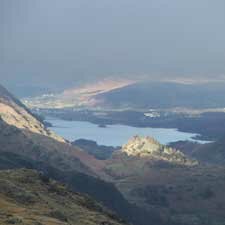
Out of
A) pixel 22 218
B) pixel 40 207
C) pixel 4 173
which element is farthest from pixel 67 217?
pixel 4 173

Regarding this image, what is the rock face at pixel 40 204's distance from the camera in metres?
67.4

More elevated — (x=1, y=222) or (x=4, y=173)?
(x=4, y=173)

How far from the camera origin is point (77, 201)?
97.6 m

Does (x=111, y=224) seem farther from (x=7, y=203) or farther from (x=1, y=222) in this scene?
(x=1, y=222)

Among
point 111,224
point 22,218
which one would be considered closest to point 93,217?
point 111,224

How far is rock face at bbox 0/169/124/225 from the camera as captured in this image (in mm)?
67375

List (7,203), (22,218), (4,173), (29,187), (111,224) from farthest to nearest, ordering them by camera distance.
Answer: (4,173)
(29,187)
(111,224)
(7,203)
(22,218)

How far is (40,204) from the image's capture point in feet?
268

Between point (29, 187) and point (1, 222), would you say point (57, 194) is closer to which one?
point (29, 187)

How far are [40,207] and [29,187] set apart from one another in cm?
1759

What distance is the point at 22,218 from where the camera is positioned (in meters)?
63.8

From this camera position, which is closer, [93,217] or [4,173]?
[93,217]

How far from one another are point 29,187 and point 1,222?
37453 millimetres

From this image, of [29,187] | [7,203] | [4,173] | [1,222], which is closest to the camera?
[1,222]
